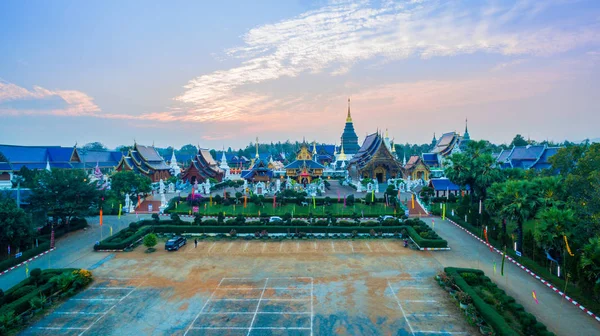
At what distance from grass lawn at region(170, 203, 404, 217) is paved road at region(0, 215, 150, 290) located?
10.6 m

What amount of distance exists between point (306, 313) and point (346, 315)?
79.7 inches

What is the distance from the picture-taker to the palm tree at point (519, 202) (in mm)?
23906

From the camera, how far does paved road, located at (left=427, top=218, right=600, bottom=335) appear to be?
632 inches

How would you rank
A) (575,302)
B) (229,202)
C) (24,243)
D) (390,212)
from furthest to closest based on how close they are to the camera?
(229,202), (390,212), (24,243), (575,302)

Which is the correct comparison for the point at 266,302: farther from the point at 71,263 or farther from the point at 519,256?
the point at 519,256

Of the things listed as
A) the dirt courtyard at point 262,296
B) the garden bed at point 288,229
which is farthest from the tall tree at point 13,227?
the garden bed at point 288,229

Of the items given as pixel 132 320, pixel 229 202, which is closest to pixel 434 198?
pixel 229 202

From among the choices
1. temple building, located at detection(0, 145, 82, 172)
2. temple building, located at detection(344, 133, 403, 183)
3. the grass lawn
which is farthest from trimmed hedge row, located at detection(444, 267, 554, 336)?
temple building, located at detection(0, 145, 82, 172)

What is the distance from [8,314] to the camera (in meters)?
16.1

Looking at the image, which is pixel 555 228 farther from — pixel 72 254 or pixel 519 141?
pixel 519 141

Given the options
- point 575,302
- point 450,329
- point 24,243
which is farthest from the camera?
point 24,243

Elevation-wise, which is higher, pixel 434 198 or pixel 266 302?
pixel 434 198

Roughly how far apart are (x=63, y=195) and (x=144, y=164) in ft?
133

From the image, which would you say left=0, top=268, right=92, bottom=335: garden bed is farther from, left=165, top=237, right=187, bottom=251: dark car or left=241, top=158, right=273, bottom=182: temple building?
left=241, top=158, right=273, bottom=182: temple building
